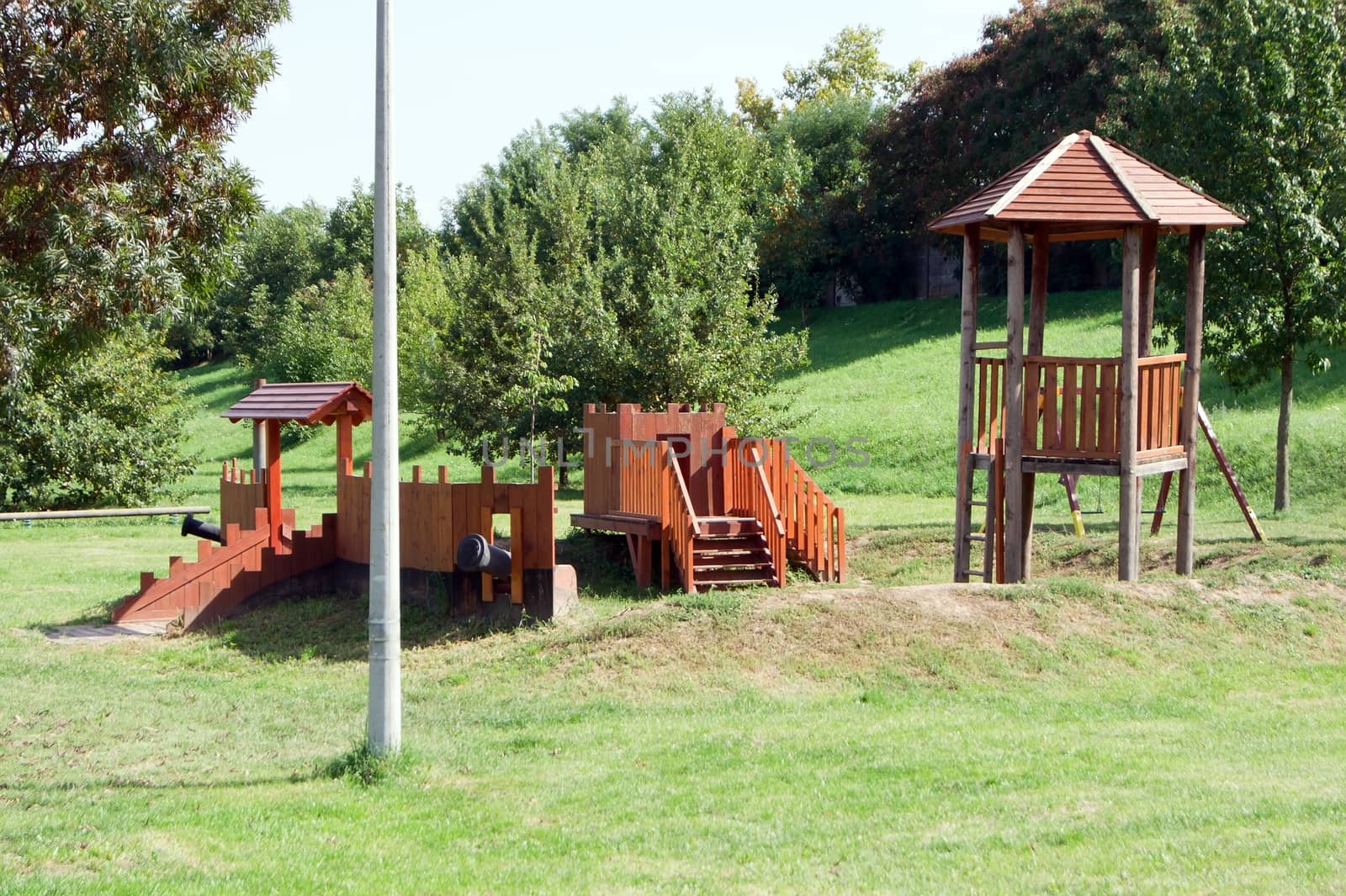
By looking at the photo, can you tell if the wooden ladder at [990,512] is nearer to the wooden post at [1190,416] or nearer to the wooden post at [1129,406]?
the wooden post at [1129,406]

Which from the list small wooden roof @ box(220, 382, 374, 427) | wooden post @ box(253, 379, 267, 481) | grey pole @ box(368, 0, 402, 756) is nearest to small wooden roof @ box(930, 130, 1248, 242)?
small wooden roof @ box(220, 382, 374, 427)

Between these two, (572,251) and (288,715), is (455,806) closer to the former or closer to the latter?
(288,715)

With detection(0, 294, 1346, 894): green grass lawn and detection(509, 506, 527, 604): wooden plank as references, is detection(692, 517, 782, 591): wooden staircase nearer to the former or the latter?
detection(0, 294, 1346, 894): green grass lawn

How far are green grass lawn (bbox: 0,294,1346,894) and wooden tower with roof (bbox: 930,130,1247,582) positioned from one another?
1291 mm

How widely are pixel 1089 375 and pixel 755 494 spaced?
415 cm

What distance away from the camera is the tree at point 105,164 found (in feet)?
29.3

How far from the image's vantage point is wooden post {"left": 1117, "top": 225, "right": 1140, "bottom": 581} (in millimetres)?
13359

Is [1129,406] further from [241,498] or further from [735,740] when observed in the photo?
[241,498]

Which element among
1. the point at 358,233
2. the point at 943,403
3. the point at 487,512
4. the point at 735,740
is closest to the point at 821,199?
the point at 943,403

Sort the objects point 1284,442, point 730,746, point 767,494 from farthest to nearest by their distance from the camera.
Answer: point 1284,442 → point 767,494 → point 730,746

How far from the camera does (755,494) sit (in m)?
16.0

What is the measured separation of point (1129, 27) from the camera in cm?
3897

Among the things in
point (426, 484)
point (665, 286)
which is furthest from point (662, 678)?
point (665, 286)

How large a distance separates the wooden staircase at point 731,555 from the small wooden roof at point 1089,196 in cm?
404
